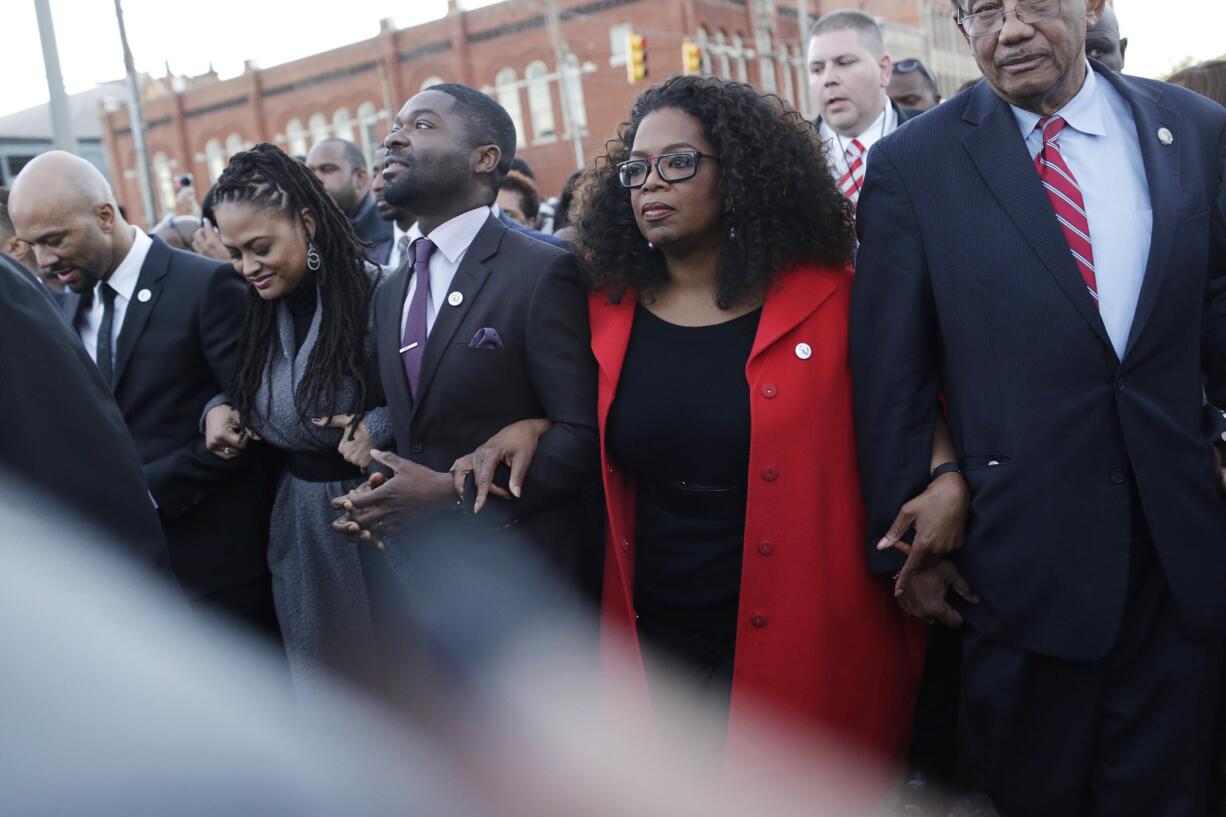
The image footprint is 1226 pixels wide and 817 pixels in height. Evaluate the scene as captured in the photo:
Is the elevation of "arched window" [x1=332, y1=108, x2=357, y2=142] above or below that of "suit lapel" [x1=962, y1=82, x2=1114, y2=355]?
above

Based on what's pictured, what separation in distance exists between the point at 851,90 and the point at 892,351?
9.06ft

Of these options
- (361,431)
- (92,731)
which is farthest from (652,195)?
(92,731)

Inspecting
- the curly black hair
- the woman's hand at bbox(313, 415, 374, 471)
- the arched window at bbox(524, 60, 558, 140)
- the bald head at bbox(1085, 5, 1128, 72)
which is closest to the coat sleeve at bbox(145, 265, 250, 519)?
the woman's hand at bbox(313, 415, 374, 471)

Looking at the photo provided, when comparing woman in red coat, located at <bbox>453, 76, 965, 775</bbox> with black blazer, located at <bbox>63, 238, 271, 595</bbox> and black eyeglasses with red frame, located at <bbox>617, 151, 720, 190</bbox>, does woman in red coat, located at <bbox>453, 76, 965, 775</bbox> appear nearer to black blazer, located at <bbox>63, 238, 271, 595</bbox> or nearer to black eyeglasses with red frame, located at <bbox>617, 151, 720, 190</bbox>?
black eyeglasses with red frame, located at <bbox>617, 151, 720, 190</bbox>

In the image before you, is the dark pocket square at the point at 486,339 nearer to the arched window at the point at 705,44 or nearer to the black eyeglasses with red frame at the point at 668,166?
the black eyeglasses with red frame at the point at 668,166

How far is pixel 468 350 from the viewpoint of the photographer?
10.0 feet

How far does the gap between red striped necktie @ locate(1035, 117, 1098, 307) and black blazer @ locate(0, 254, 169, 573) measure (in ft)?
6.74

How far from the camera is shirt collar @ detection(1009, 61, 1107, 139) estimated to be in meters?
2.53

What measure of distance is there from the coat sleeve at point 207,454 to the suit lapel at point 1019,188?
249 cm

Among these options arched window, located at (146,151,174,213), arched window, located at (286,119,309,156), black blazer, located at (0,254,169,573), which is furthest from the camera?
arched window, located at (146,151,174,213)

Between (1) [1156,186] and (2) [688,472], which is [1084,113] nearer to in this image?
(1) [1156,186]

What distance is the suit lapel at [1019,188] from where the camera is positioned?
7.84 feet

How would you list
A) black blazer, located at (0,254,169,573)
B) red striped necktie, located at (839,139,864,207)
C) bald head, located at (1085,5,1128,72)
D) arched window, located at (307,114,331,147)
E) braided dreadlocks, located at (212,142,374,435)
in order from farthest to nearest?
1. arched window, located at (307,114,331,147)
2. red striped necktie, located at (839,139,864,207)
3. bald head, located at (1085,5,1128,72)
4. braided dreadlocks, located at (212,142,374,435)
5. black blazer, located at (0,254,169,573)

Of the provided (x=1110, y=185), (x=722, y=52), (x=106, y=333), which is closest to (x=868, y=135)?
(x=1110, y=185)
